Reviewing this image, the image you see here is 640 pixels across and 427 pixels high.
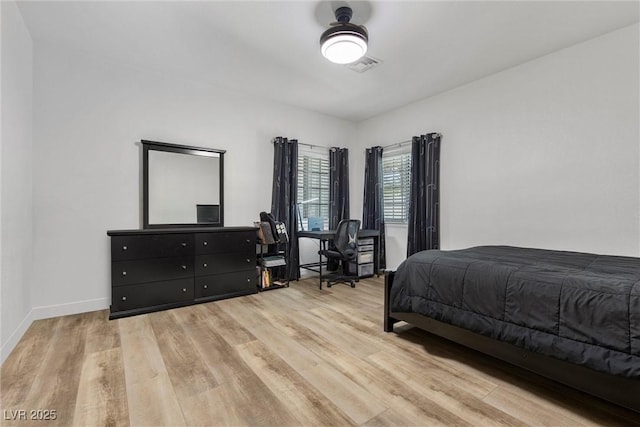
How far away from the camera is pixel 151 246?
308 cm

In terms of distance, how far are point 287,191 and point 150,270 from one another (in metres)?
2.05

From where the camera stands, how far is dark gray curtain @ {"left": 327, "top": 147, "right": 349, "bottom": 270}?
16.2 ft

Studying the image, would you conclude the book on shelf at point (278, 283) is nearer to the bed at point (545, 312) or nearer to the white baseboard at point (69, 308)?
the white baseboard at point (69, 308)

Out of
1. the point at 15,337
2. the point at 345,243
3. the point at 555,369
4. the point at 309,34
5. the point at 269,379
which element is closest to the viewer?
the point at 555,369

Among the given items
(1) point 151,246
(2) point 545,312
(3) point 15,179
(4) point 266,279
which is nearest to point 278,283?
(4) point 266,279

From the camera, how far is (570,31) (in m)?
2.67

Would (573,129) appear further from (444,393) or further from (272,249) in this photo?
(272,249)

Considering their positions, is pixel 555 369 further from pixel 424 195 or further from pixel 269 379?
pixel 424 195

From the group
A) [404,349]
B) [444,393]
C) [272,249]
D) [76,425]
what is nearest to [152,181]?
[272,249]

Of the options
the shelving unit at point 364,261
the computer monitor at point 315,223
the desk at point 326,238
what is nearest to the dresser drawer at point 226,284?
the desk at point 326,238

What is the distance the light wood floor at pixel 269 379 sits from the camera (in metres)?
1.49

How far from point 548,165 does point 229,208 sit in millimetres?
3756

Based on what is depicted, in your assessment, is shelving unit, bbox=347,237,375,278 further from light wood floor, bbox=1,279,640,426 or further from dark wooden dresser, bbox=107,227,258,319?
light wood floor, bbox=1,279,640,426

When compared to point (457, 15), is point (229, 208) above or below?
below
